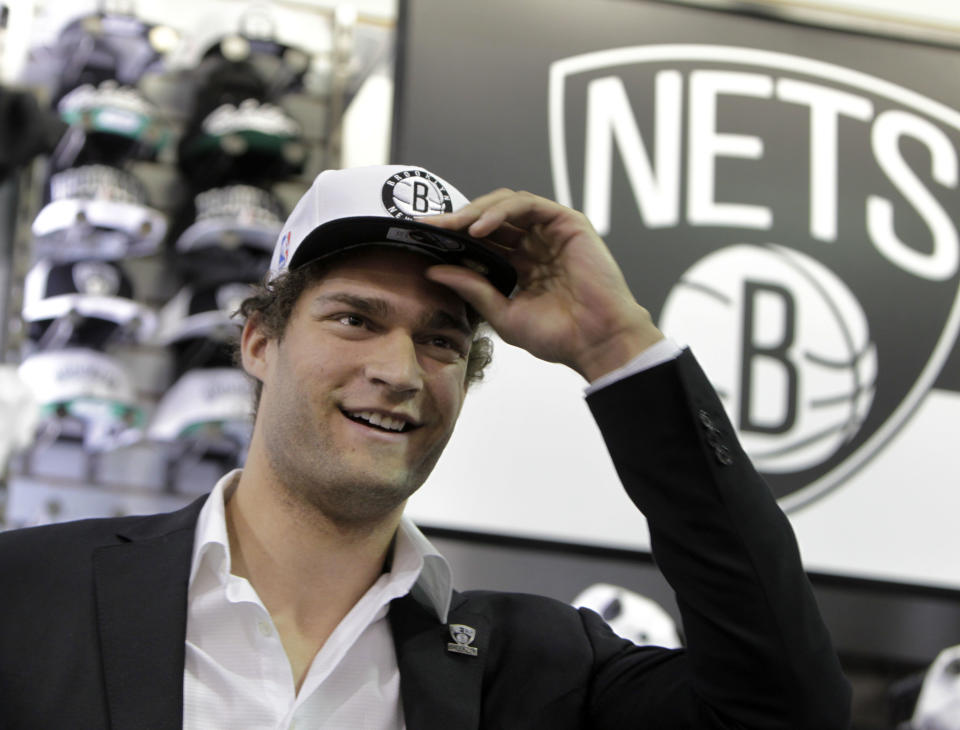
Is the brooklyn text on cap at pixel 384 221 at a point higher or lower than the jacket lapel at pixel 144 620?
higher

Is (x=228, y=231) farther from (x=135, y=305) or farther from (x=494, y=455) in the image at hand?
(x=494, y=455)

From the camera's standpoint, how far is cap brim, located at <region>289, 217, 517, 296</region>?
4.13ft

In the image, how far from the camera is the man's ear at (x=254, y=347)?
141 cm

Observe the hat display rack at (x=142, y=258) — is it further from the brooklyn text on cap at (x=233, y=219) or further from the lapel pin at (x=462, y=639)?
the lapel pin at (x=462, y=639)

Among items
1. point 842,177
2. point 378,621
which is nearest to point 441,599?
point 378,621

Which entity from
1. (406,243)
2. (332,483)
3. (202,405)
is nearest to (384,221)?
(406,243)

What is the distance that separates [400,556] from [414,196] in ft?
1.22

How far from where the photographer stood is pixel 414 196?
1.31 metres

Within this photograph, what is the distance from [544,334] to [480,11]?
6.18 feet

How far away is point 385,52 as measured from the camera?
3160 mm

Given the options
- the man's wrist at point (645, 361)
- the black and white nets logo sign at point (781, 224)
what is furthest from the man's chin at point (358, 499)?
the black and white nets logo sign at point (781, 224)

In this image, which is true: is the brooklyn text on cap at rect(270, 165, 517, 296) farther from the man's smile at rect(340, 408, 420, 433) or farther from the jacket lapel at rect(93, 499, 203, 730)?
the jacket lapel at rect(93, 499, 203, 730)

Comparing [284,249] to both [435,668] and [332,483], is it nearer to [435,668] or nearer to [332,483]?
[332,483]

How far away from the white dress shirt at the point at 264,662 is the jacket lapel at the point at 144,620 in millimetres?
29
